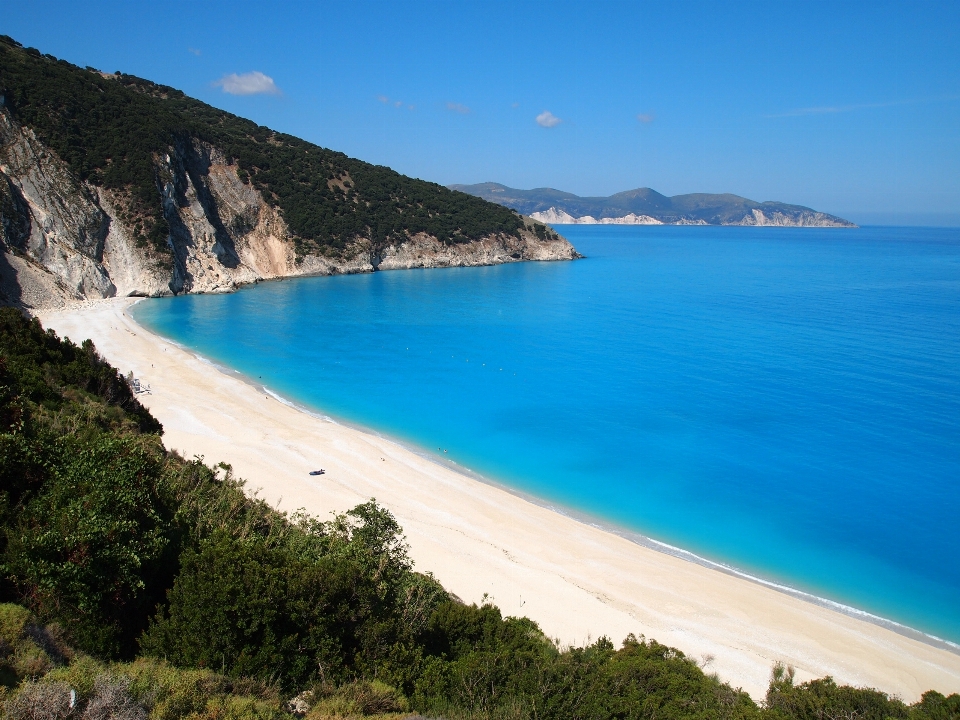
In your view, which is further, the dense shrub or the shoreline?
the shoreline

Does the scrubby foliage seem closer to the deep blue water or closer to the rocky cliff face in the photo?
the rocky cliff face

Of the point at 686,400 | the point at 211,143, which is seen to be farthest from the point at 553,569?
the point at 211,143

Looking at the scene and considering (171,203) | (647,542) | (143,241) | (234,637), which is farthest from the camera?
(171,203)

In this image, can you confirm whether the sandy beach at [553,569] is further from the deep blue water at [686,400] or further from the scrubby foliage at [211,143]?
the scrubby foliage at [211,143]

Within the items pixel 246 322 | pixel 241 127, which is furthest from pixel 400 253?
pixel 246 322

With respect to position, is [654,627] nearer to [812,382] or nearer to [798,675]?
[798,675]

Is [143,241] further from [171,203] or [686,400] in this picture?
[686,400]

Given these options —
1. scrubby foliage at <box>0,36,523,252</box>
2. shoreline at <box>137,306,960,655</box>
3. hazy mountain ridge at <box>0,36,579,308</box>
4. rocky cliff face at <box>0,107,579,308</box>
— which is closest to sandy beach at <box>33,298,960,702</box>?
shoreline at <box>137,306,960,655</box>
